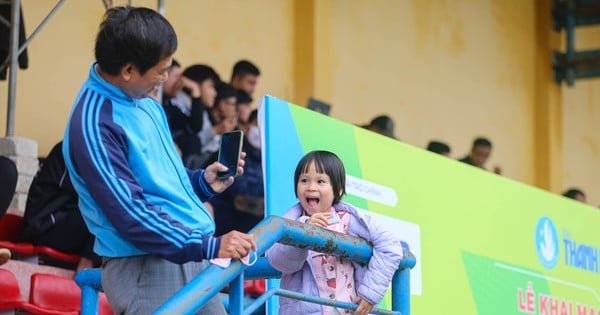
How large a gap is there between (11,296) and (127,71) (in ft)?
7.38

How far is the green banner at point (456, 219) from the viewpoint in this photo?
16.4ft

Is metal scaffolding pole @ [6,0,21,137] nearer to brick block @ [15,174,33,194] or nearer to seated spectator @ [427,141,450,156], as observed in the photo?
brick block @ [15,174,33,194]

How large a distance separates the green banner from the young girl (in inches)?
28.0

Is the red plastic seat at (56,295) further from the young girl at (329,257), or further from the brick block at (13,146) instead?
the young girl at (329,257)

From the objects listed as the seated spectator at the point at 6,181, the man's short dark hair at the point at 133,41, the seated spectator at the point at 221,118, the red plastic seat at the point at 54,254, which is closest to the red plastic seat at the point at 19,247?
the red plastic seat at the point at 54,254

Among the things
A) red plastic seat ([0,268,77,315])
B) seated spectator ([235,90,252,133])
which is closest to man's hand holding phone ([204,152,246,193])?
red plastic seat ([0,268,77,315])

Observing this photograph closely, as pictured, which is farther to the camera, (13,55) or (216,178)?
(13,55)

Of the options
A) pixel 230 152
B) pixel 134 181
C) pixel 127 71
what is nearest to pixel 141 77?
pixel 127 71

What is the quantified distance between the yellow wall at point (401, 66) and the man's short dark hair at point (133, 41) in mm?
4717

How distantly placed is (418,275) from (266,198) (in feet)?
3.56

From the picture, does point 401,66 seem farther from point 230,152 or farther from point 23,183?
point 230,152

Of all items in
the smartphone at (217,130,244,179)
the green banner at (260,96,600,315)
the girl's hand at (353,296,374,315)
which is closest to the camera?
the smartphone at (217,130,244,179)

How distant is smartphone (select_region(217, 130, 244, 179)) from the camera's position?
11.6ft

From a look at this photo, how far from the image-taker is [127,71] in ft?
10.4
